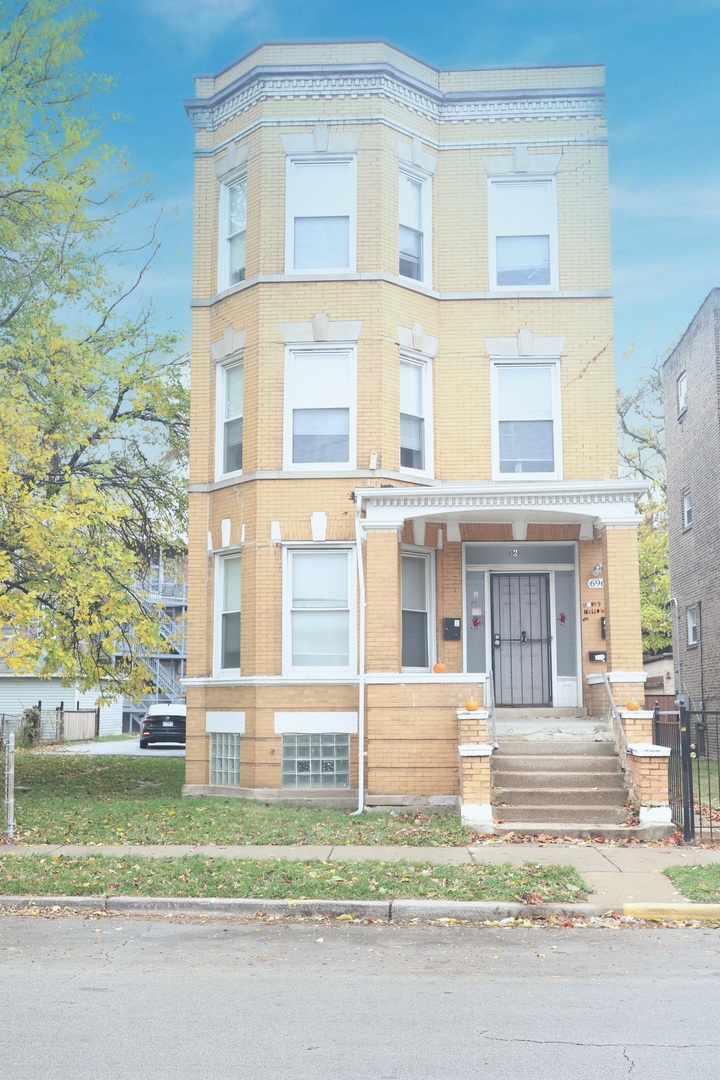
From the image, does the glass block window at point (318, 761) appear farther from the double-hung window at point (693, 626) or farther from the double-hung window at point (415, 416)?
the double-hung window at point (693, 626)

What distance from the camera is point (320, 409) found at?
16766 mm

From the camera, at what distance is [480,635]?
1697 centimetres

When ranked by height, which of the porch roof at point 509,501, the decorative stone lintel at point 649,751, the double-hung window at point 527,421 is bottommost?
the decorative stone lintel at point 649,751

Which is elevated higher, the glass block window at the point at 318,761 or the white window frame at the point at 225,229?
the white window frame at the point at 225,229

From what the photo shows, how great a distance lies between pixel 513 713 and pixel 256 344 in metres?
7.00

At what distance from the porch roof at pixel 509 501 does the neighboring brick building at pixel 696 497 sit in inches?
448

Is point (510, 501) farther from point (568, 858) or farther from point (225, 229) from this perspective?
point (225, 229)

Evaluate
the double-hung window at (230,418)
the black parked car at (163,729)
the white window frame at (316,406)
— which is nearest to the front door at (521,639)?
the white window frame at (316,406)

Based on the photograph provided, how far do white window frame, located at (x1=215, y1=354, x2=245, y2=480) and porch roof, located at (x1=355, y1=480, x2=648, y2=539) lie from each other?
10.5 ft

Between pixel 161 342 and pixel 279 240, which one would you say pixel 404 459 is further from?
pixel 161 342

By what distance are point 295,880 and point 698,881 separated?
3696 millimetres

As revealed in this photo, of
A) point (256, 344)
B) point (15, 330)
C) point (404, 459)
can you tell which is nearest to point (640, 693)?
point (404, 459)

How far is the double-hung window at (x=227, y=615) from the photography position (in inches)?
667

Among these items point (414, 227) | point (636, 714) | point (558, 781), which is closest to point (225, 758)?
point (558, 781)
